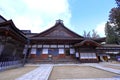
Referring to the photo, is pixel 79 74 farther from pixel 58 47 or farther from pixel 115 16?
pixel 58 47

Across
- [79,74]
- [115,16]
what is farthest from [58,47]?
[115,16]

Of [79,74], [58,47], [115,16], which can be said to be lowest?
[79,74]

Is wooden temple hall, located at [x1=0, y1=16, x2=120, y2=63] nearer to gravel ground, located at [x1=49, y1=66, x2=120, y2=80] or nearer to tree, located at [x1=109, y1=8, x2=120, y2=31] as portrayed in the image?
gravel ground, located at [x1=49, y1=66, x2=120, y2=80]

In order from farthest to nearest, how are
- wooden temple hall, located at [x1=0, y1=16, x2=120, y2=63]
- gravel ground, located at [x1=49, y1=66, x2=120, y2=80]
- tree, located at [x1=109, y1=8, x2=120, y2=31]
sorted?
1. wooden temple hall, located at [x1=0, y1=16, x2=120, y2=63]
2. tree, located at [x1=109, y1=8, x2=120, y2=31]
3. gravel ground, located at [x1=49, y1=66, x2=120, y2=80]

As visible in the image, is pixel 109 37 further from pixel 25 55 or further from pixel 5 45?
pixel 5 45

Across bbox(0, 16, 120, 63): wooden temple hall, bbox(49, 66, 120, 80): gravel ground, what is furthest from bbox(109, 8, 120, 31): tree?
bbox(0, 16, 120, 63): wooden temple hall

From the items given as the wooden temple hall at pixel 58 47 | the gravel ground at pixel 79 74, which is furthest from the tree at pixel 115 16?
the wooden temple hall at pixel 58 47

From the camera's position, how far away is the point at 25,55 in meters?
18.2

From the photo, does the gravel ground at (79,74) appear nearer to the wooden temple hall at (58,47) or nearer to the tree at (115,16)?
the tree at (115,16)

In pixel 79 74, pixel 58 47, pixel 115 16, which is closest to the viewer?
pixel 115 16

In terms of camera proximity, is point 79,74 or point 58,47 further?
point 58,47

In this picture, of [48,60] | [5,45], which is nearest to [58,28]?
[48,60]

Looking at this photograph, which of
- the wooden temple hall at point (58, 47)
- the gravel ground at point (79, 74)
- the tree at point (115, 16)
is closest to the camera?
the gravel ground at point (79, 74)

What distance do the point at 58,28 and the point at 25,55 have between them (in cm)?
697
